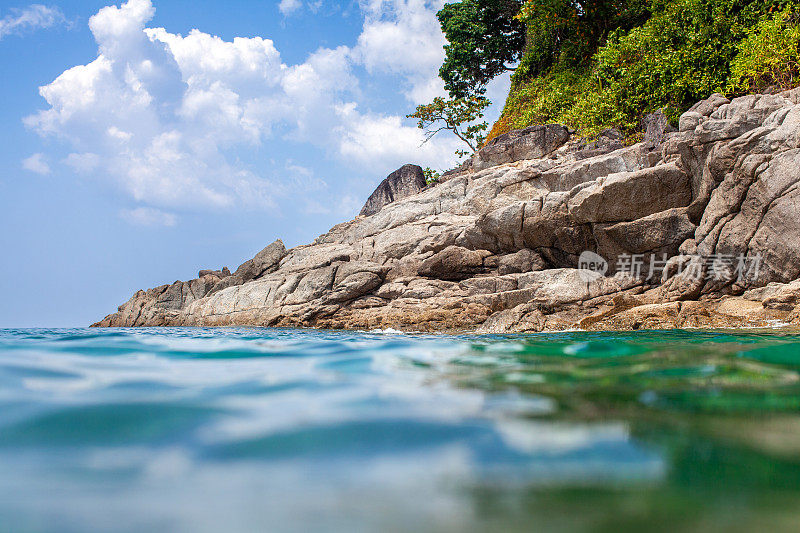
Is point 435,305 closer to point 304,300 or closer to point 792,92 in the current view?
point 304,300

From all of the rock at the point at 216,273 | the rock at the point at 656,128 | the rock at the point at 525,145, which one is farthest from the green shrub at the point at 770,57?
the rock at the point at 216,273

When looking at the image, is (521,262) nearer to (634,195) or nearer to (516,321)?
(516,321)

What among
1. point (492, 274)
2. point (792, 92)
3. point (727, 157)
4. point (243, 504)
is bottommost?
point (243, 504)

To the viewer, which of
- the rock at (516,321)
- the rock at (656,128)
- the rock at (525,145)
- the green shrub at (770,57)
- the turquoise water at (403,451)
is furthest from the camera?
the rock at (525,145)

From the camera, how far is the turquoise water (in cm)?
108

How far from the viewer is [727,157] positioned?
33.1ft

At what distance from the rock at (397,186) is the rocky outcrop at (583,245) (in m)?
6.29

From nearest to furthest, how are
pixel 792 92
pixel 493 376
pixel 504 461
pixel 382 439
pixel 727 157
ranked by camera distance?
pixel 504 461
pixel 382 439
pixel 493 376
pixel 727 157
pixel 792 92

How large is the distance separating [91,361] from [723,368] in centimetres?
441

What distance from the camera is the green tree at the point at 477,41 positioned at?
2778 centimetres

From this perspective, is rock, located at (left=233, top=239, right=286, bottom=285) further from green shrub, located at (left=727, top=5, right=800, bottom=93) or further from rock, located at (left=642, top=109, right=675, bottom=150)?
green shrub, located at (left=727, top=5, right=800, bottom=93)

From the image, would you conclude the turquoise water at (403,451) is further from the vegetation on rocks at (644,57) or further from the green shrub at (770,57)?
the vegetation on rocks at (644,57)

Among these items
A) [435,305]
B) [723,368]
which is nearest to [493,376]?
[723,368]

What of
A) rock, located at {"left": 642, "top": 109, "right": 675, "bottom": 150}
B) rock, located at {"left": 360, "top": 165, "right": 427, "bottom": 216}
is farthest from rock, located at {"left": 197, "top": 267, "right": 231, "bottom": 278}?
rock, located at {"left": 642, "top": 109, "right": 675, "bottom": 150}
